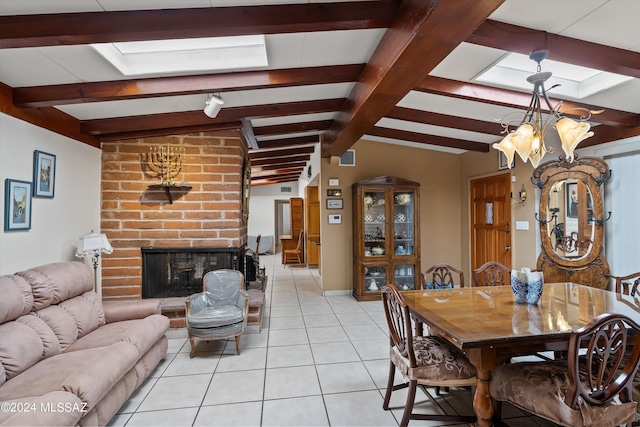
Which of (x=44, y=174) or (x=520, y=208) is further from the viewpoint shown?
(x=520, y=208)

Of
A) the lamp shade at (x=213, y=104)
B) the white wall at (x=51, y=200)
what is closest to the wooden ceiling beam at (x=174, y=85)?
the lamp shade at (x=213, y=104)

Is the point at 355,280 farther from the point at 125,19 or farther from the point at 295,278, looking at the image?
the point at 125,19

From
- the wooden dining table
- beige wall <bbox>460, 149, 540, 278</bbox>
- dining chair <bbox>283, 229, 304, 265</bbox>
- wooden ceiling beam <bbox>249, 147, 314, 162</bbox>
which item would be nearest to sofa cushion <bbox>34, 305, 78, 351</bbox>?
the wooden dining table

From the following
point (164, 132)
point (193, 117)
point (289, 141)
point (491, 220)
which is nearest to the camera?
point (193, 117)

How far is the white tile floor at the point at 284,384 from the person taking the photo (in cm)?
208

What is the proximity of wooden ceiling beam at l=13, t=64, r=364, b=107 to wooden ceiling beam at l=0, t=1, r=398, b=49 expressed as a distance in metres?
0.78

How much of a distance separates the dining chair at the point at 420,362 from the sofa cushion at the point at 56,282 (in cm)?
242

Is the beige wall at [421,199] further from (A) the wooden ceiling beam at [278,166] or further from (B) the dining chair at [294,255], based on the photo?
(B) the dining chair at [294,255]

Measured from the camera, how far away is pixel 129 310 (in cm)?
288

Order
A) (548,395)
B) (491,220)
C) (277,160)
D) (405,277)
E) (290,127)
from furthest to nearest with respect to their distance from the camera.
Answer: (277,160)
(405,277)
(491,220)
(290,127)
(548,395)

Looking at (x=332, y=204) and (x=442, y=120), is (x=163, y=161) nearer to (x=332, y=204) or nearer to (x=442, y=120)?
(x=332, y=204)

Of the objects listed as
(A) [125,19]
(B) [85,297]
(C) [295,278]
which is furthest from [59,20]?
(C) [295,278]

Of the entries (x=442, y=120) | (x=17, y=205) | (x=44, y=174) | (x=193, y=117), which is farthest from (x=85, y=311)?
(x=442, y=120)

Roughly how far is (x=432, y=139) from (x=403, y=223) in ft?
4.52
